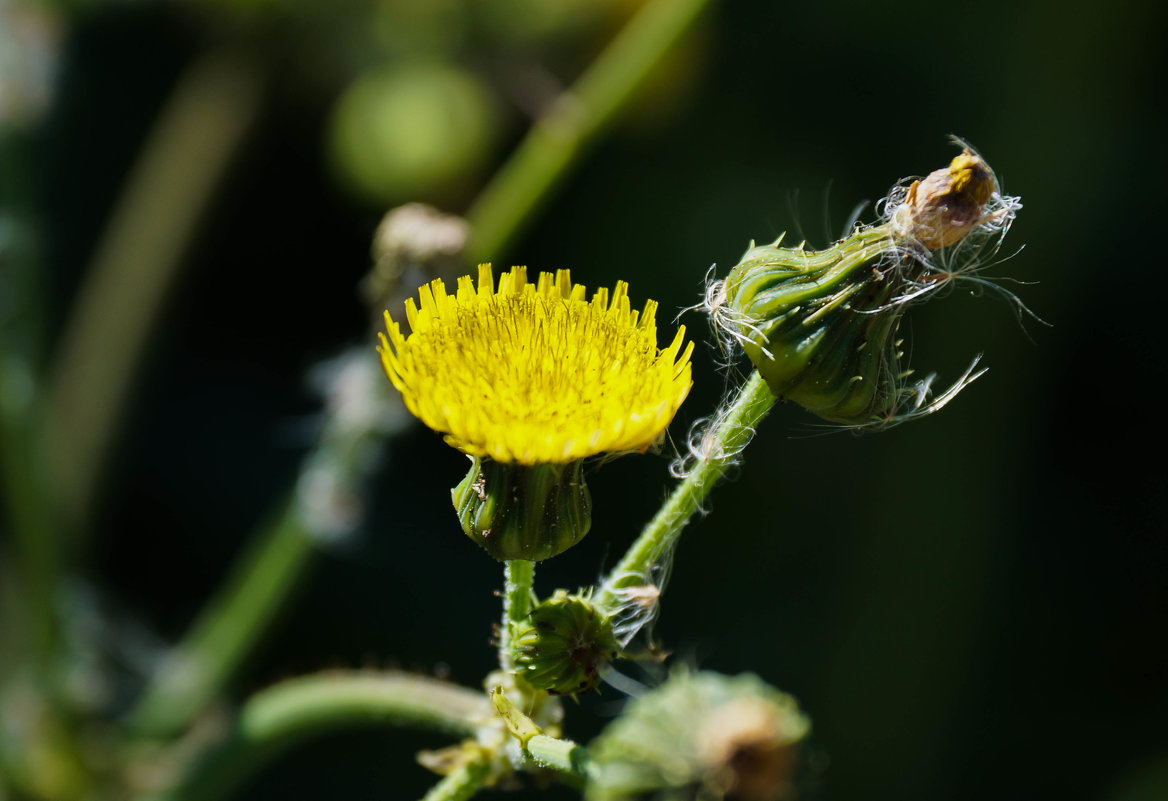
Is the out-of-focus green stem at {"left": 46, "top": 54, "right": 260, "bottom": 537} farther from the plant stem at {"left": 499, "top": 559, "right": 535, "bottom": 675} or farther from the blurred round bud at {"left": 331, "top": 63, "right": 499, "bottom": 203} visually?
the plant stem at {"left": 499, "top": 559, "right": 535, "bottom": 675}

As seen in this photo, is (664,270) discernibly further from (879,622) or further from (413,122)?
(879,622)

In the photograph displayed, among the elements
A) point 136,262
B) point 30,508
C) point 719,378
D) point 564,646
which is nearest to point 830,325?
point 564,646

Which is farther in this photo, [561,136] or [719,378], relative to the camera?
[719,378]

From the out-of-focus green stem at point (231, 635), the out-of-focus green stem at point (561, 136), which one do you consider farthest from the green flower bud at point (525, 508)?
the out-of-focus green stem at point (231, 635)

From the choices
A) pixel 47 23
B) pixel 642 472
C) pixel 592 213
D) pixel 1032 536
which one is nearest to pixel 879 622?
pixel 1032 536

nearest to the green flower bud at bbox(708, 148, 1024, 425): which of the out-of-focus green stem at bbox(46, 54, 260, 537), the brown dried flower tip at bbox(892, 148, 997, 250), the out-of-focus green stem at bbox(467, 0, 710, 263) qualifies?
the brown dried flower tip at bbox(892, 148, 997, 250)

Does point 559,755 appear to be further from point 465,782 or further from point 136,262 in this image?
point 136,262

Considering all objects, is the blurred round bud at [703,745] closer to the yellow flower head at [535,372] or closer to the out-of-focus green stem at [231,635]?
the yellow flower head at [535,372]
